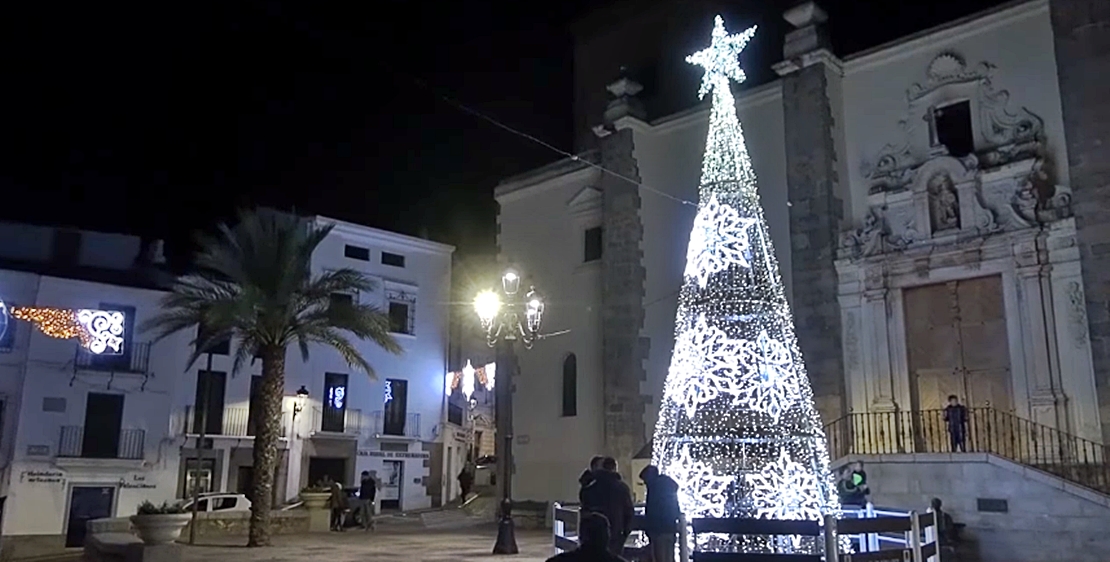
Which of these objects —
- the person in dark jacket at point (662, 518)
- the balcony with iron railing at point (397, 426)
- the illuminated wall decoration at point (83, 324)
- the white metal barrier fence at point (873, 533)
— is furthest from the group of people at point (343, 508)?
the person in dark jacket at point (662, 518)

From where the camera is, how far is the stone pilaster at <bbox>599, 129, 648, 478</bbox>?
827 inches

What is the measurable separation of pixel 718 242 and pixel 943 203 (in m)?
8.34

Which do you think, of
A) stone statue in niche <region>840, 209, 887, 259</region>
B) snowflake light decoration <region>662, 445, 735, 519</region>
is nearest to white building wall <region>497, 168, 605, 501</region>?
stone statue in niche <region>840, 209, 887, 259</region>

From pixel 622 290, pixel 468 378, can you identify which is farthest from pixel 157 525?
pixel 468 378

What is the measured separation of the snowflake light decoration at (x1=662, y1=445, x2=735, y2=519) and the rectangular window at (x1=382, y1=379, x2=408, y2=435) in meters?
21.1

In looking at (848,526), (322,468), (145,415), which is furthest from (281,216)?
(848,526)

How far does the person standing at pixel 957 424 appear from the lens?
15.1 meters

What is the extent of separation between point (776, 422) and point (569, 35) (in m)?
21.8

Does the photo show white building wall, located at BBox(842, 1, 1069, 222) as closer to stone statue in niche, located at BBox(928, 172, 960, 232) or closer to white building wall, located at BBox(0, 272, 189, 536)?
stone statue in niche, located at BBox(928, 172, 960, 232)

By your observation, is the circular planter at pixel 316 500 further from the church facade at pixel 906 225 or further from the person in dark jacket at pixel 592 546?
the person in dark jacket at pixel 592 546

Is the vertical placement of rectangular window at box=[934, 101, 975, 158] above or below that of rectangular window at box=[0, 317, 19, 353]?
above

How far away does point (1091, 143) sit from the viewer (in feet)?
48.5

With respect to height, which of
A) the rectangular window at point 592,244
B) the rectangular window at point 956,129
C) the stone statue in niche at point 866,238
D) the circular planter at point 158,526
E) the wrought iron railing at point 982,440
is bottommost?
the circular planter at point 158,526

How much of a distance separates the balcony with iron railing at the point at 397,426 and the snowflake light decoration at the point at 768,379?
69.5ft
